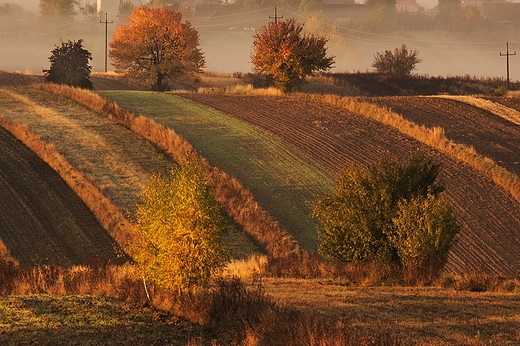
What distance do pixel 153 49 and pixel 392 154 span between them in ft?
129

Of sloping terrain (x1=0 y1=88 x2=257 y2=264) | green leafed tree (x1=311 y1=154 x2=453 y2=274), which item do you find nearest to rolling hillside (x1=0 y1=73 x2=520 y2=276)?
sloping terrain (x1=0 y1=88 x2=257 y2=264)

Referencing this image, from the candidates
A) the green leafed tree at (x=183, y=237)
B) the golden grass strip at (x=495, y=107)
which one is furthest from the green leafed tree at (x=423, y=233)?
the golden grass strip at (x=495, y=107)

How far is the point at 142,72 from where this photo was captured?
8088 centimetres

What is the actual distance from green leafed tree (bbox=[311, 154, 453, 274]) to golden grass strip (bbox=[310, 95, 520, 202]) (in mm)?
13098

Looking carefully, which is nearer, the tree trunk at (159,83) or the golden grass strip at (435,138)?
the golden grass strip at (435,138)

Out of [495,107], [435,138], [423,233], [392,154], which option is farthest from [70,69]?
[423,233]

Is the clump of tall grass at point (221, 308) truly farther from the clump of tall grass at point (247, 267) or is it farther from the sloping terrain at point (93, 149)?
the sloping terrain at point (93, 149)

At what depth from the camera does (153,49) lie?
81125mm

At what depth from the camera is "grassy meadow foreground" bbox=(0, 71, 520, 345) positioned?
19.2 metres

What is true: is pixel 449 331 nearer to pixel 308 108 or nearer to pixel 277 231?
pixel 277 231

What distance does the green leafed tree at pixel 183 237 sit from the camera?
68.9 ft

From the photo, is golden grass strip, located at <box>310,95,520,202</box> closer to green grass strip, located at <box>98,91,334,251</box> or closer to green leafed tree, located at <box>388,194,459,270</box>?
green grass strip, located at <box>98,91,334,251</box>

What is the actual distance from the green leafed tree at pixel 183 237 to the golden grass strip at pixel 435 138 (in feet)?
76.2

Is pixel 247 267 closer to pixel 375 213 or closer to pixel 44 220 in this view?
pixel 375 213
